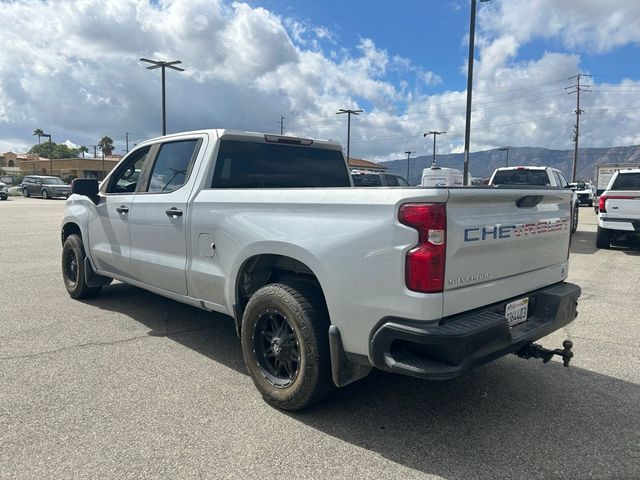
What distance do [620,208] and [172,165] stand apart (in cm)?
959

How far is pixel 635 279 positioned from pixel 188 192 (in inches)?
283

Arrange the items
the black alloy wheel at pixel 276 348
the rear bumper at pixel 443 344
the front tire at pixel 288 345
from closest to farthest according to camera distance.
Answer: the rear bumper at pixel 443 344 → the front tire at pixel 288 345 → the black alloy wheel at pixel 276 348

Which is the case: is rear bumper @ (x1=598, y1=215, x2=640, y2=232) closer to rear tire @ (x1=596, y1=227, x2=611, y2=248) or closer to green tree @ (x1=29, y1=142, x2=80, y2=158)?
→ rear tire @ (x1=596, y1=227, x2=611, y2=248)

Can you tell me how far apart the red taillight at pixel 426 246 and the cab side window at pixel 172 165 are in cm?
236

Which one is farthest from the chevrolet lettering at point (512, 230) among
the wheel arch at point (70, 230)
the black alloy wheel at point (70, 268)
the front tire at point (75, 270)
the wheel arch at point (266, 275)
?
the black alloy wheel at point (70, 268)

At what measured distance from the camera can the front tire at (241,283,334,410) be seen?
302cm

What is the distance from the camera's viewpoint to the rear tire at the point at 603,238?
1100 centimetres

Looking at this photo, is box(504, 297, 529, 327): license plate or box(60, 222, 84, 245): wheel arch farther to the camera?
box(60, 222, 84, 245): wheel arch

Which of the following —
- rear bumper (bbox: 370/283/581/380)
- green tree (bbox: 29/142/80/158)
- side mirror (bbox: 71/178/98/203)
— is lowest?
rear bumper (bbox: 370/283/581/380)

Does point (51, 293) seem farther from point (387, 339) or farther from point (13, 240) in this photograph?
point (13, 240)

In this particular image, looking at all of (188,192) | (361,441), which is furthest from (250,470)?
(188,192)

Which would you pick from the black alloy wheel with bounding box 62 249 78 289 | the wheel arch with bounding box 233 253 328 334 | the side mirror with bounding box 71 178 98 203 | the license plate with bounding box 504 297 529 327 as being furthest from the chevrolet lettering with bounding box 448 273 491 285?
the black alloy wheel with bounding box 62 249 78 289

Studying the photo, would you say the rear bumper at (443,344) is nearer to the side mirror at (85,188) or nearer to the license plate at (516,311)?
the license plate at (516,311)

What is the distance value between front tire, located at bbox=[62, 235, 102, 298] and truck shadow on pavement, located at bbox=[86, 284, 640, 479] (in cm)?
240
